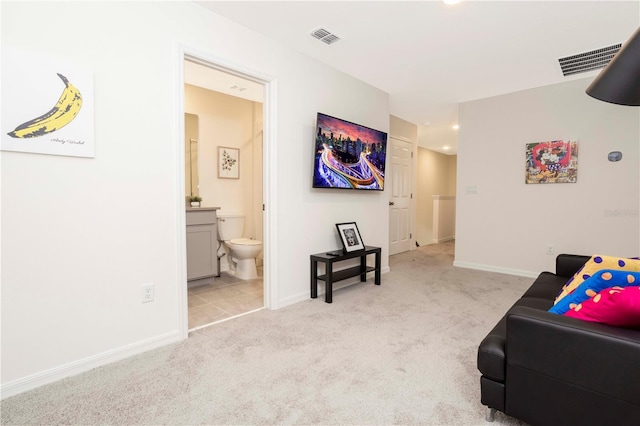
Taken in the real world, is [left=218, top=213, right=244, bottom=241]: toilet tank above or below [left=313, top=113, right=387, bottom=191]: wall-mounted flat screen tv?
below

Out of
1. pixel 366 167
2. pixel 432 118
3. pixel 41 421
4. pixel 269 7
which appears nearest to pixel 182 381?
pixel 41 421

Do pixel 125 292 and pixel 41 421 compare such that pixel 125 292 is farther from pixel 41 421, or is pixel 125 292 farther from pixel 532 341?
pixel 532 341

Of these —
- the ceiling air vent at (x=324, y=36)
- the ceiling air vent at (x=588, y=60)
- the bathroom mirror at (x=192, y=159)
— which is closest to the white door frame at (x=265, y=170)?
the ceiling air vent at (x=324, y=36)

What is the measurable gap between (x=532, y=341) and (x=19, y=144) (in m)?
2.59

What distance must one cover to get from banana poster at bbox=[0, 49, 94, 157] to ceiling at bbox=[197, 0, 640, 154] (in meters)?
1.12

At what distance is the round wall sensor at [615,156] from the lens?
11.6 feet

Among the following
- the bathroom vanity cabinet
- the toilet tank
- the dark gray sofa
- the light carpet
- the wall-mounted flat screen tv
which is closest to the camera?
the dark gray sofa

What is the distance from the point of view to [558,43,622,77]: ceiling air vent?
3.04 metres

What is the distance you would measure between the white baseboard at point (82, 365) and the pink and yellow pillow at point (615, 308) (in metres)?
2.38

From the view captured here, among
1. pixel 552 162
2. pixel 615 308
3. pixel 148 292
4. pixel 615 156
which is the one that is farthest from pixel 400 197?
pixel 615 308

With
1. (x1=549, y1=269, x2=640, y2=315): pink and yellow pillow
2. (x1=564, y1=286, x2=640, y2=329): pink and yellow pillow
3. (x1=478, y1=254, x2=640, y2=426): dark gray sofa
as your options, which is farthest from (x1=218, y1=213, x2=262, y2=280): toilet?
(x1=564, y1=286, x2=640, y2=329): pink and yellow pillow

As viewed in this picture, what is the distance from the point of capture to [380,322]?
2633 millimetres

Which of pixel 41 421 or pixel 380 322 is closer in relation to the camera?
pixel 41 421

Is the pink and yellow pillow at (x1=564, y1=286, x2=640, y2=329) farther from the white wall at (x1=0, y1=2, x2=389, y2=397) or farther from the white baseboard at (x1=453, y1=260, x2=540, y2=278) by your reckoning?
the white baseboard at (x1=453, y1=260, x2=540, y2=278)
